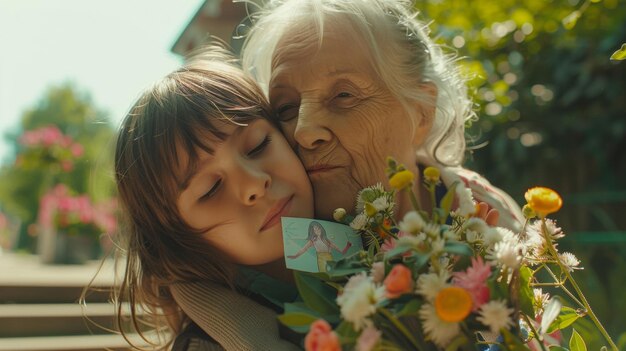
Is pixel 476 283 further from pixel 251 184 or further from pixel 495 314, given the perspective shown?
pixel 251 184

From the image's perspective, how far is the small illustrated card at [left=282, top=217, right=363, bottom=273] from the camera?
3.32 ft

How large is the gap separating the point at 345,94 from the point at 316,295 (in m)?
0.52

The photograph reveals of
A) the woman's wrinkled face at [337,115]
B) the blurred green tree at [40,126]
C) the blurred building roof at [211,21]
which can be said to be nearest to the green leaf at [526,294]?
the woman's wrinkled face at [337,115]

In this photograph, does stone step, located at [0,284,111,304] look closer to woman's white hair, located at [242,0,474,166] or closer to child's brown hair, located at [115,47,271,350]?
child's brown hair, located at [115,47,271,350]

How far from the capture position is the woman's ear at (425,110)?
52.1 inches

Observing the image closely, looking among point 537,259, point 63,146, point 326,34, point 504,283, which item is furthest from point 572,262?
point 63,146

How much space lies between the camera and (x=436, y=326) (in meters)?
0.68

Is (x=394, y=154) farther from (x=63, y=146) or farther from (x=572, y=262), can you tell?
(x=63, y=146)

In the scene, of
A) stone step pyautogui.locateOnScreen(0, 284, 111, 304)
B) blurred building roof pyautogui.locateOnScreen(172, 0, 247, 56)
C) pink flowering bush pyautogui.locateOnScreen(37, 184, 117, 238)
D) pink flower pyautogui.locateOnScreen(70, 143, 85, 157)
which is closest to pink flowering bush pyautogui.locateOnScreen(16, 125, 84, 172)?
pink flower pyautogui.locateOnScreen(70, 143, 85, 157)

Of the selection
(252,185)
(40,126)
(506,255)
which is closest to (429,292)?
(506,255)

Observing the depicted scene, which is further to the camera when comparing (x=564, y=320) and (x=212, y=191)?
(x=212, y=191)

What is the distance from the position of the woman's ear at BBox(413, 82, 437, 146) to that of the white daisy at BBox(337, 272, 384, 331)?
70 cm

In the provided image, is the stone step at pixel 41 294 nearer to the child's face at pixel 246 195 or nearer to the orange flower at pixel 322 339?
the child's face at pixel 246 195

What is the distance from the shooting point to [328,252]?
41.6 inches
